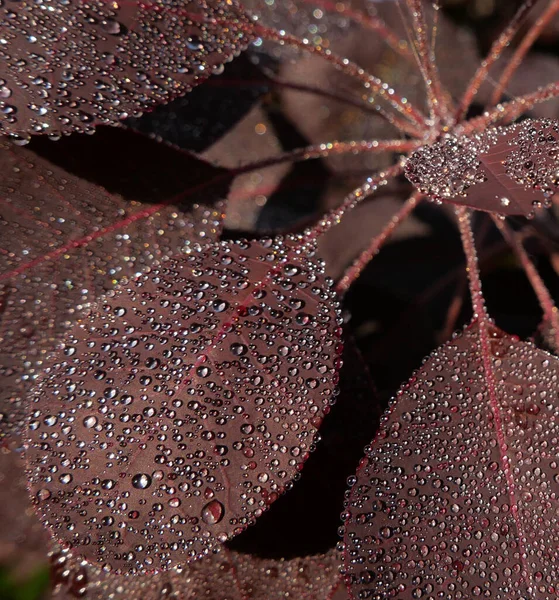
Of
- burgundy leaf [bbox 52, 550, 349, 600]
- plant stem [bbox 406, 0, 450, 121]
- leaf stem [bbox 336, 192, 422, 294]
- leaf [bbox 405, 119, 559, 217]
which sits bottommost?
burgundy leaf [bbox 52, 550, 349, 600]

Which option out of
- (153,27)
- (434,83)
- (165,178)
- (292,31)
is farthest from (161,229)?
(292,31)

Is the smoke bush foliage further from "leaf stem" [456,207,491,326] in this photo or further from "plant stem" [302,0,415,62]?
"plant stem" [302,0,415,62]

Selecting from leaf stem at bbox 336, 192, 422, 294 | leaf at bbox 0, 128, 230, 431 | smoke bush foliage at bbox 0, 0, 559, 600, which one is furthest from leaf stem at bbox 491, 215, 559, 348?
leaf at bbox 0, 128, 230, 431

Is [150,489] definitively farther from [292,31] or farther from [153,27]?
[292,31]

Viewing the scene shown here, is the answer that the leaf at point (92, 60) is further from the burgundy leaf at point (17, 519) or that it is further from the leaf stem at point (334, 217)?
the burgundy leaf at point (17, 519)

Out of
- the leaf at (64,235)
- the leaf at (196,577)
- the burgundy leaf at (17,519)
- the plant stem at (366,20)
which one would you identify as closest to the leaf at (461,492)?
the leaf at (196,577)

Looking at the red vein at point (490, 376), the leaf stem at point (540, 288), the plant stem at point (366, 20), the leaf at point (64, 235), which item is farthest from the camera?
the plant stem at point (366, 20)
